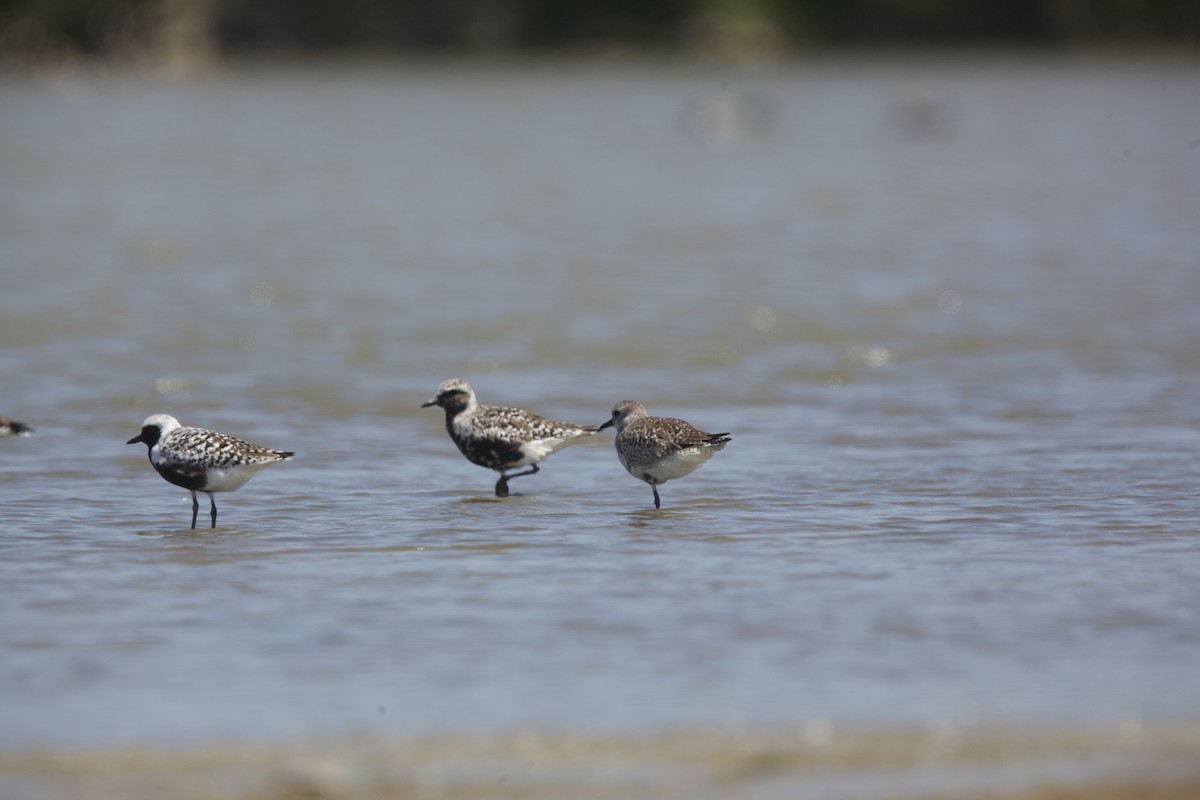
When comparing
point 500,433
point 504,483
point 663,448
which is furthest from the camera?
point 504,483

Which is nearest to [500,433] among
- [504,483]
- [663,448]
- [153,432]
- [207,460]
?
[504,483]

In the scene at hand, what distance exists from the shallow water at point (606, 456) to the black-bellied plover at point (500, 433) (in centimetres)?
27

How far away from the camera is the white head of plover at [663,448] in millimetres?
11109

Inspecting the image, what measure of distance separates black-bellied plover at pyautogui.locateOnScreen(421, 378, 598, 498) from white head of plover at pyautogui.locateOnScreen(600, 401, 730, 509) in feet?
2.00

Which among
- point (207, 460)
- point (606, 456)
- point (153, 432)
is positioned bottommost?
point (606, 456)

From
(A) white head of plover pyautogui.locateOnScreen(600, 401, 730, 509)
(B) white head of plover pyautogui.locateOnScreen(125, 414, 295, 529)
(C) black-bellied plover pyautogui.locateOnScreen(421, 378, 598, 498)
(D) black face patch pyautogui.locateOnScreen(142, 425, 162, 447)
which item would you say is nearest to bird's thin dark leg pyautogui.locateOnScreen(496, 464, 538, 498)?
(C) black-bellied plover pyautogui.locateOnScreen(421, 378, 598, 498)

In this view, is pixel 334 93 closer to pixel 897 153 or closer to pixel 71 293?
pixel 897 153

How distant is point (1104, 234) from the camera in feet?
89.9

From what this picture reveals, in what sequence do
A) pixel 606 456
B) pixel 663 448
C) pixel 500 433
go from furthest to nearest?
pixel 606 456, pixel 500 433, pixel 663 448

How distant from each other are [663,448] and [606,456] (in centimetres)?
261

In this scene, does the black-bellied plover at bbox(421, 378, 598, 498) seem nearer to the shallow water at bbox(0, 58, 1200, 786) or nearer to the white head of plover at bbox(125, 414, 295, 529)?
the shallow water at bbox(0, 58, 1200, 786)

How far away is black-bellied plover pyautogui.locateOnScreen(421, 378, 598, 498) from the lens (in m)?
11.8

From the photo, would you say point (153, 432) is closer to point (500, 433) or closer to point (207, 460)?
point (207, 460)

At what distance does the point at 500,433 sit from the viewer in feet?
38.8
